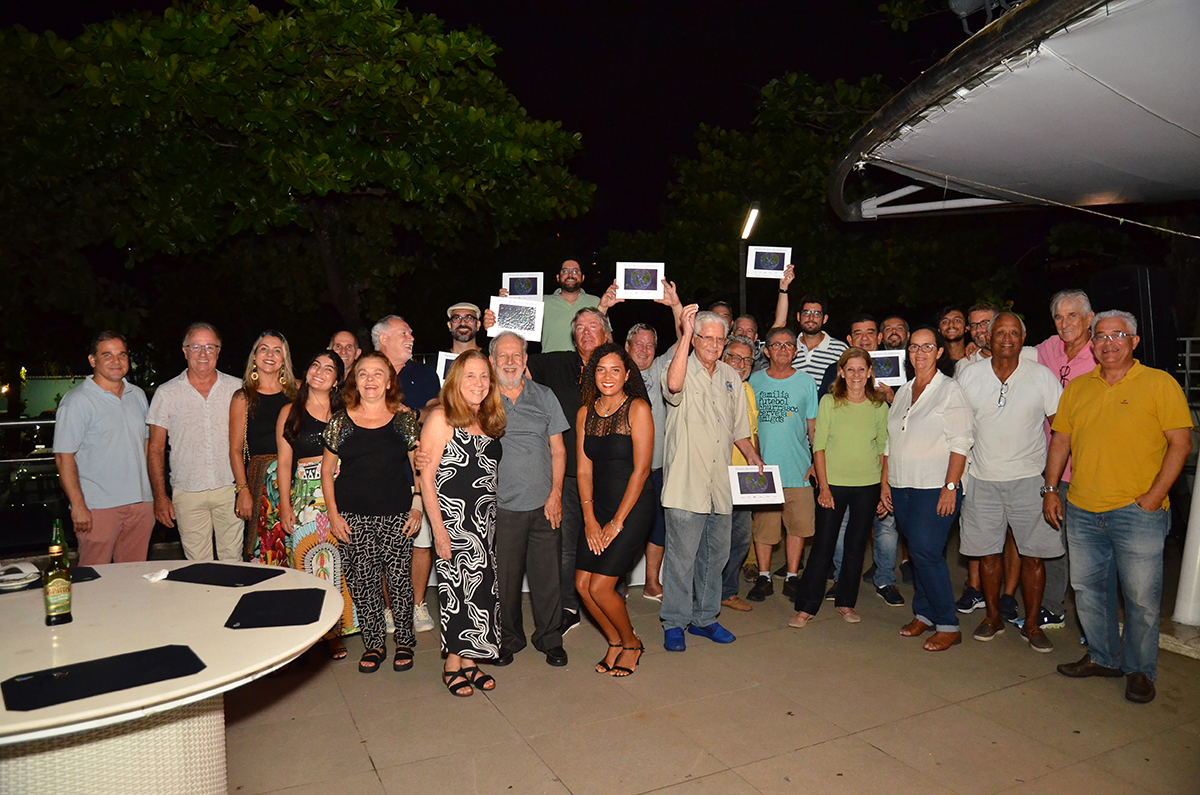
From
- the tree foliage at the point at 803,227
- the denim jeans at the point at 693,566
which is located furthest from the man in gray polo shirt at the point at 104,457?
the tree foliage at the point at 803,227

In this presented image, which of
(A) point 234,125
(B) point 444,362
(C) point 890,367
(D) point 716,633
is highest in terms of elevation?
(A) point 234,125

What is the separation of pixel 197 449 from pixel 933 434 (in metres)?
4.89

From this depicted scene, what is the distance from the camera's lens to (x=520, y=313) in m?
5.64

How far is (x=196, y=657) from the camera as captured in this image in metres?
2.38

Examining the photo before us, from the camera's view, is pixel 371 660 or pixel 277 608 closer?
pixel 277 608

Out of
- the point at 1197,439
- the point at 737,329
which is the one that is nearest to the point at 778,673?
the point at 737,329

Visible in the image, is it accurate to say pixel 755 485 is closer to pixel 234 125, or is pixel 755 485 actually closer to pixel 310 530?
pixel 310 530

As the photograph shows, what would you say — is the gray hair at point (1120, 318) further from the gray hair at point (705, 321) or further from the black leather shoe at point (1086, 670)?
the gray hair at point (705, 321)

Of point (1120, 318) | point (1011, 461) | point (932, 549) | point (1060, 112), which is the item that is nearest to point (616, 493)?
point (932, 549)

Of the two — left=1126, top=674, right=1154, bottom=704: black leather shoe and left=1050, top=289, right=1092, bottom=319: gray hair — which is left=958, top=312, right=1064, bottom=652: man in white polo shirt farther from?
left=1126, top=674, right=1154, bottom=704: black leather shoe

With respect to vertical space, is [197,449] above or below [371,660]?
above

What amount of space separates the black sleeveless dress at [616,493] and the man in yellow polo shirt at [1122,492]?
2.50 metres

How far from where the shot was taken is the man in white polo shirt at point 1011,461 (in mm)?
4965

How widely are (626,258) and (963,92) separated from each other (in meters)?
13.3
